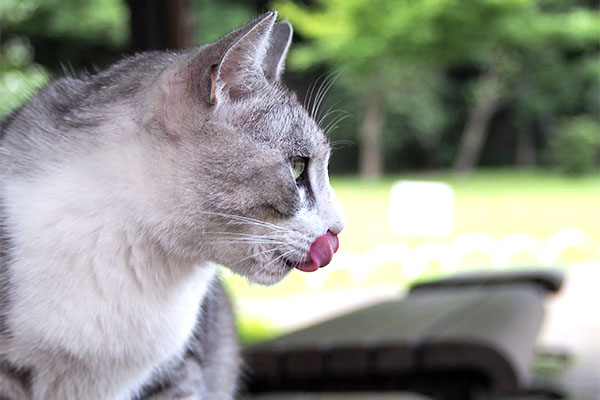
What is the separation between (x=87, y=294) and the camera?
123 cm

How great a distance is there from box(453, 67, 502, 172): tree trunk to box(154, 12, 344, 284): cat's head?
1693cm

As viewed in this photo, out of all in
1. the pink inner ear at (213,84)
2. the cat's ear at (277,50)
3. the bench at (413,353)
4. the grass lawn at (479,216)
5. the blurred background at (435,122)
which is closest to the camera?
the pink inner ear at (213,84)

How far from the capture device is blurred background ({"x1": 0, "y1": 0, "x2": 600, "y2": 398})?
778 cm

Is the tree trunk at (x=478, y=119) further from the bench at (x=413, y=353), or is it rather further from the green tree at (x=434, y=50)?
the bench at (x=413, y=353)

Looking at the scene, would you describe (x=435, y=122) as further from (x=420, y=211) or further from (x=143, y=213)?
(x=143, y=213)

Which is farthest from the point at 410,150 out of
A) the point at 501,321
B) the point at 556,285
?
the point at 501,321

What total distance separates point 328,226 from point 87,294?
47 cm

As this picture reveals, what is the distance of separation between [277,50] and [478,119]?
682 inches

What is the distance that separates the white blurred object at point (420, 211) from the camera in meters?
9.57

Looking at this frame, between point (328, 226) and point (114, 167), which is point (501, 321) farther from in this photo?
point (114, 167)

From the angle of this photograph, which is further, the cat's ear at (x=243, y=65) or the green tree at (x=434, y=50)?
the green tree at (x=434, y=50)

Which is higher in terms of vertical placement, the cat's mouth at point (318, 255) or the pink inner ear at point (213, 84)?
the pink inner ear at point (213, 84)

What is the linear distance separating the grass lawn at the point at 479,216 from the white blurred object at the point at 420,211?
19 cm

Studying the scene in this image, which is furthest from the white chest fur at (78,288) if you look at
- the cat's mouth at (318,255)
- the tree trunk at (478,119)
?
A: the tree trunk at (478,119)
